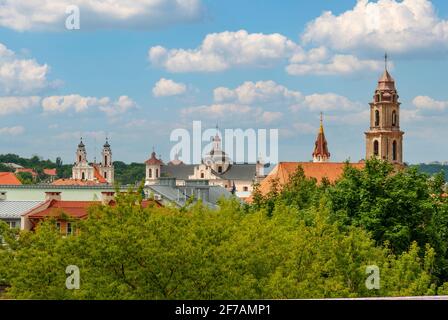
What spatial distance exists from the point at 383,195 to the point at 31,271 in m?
17.0

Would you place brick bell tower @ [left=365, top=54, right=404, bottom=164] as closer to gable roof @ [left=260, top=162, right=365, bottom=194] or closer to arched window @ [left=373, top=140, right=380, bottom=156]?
arched window @ [left=373, top=140, right=380, bottom=156]

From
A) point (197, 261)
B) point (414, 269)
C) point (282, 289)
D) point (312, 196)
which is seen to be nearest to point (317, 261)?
point (282, 289)

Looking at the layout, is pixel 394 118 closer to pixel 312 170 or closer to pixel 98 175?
pixel 312 170

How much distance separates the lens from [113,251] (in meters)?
12.6

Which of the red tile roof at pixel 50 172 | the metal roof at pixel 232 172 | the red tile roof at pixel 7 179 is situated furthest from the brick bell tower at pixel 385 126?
the metal roof at pixel 232 172

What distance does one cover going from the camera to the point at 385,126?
71.2 metres

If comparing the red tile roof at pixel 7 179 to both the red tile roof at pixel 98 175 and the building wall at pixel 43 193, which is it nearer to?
the red tile roof at pixel 98 175

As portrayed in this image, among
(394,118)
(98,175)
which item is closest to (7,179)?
(98,175)

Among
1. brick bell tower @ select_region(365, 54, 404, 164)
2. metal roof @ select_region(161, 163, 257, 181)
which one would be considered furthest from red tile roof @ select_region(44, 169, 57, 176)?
metal roof @ select_region(161, 163, 257, 181)

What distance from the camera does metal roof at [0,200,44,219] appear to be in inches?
1432

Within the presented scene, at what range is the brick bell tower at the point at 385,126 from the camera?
230 ft

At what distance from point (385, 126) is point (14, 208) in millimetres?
41485
